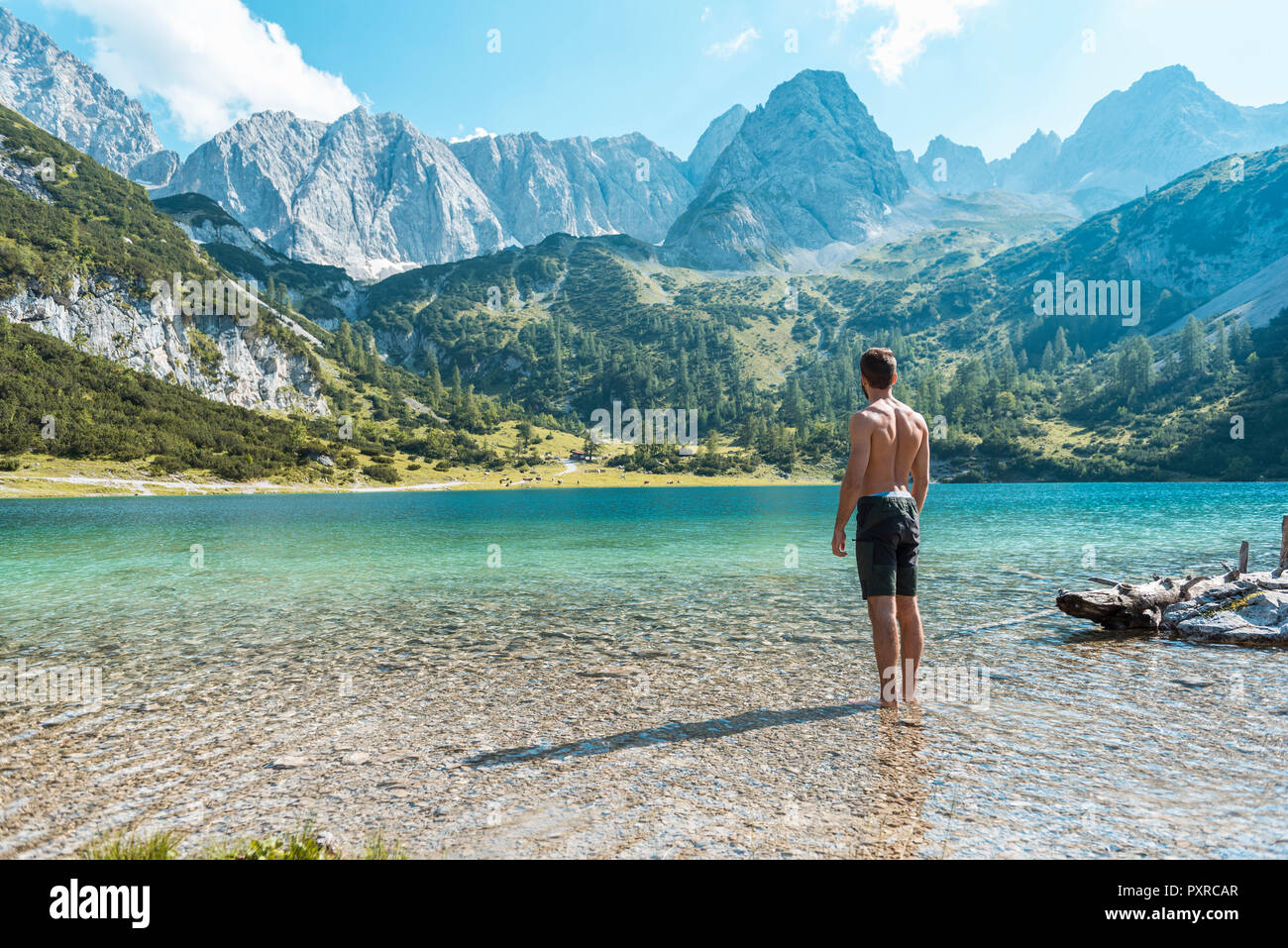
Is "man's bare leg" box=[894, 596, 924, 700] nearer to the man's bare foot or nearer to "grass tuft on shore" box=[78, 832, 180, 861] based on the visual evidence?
the man's bare foot

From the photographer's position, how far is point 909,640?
1094 centimetres

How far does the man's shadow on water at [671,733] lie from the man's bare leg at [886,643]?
489 millimetres

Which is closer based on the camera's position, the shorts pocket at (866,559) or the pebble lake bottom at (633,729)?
the pebble lake bottom at (633,729)

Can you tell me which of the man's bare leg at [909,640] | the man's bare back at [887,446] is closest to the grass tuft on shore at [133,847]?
the man's bare back at [887,446]

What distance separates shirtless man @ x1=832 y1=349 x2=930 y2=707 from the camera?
1004 centimetres

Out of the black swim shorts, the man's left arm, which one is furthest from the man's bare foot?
the man's left arm

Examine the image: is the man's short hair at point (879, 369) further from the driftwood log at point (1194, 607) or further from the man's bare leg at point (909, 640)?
the driftwood log at point (1194, 607)

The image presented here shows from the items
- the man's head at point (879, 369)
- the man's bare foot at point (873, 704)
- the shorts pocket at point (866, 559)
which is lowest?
the man's bare foot at point (873, 704)

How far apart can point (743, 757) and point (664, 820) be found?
2.19 meters

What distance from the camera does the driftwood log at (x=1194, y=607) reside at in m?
16.1

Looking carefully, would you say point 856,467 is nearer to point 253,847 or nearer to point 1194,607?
point 253,847

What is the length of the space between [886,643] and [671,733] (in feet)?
12.1
